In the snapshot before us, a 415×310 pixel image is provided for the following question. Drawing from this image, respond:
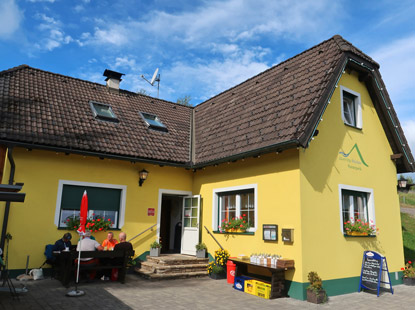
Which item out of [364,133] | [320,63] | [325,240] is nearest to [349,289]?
[325,240]

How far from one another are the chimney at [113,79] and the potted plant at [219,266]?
774cm

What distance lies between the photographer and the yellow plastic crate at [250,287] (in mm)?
7601

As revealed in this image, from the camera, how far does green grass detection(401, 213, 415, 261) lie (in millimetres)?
12963

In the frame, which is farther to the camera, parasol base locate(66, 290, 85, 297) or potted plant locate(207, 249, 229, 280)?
potted plant locate(207, 249, 229, 280)

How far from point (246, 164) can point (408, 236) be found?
1041cm

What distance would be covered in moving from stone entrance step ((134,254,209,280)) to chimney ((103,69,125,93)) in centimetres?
686

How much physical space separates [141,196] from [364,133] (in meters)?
7.08

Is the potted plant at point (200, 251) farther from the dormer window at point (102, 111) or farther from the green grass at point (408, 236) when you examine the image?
the green grass at point (408, 236)

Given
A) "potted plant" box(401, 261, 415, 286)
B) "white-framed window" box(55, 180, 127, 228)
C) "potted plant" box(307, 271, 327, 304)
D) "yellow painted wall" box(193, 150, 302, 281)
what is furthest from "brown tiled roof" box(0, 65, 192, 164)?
"potted plant" box(401, 261, 415, 286)

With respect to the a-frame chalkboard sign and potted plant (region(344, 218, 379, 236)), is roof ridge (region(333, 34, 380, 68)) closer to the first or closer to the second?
potted plant (region(344, 218, 379, 236))

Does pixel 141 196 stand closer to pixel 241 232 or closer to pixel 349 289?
pixel 241 232

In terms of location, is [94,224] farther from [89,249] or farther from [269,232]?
[269,232]

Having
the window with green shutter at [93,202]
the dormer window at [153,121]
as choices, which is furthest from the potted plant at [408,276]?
the dormer window at [153,121]

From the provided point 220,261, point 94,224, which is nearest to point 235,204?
point 220,261
